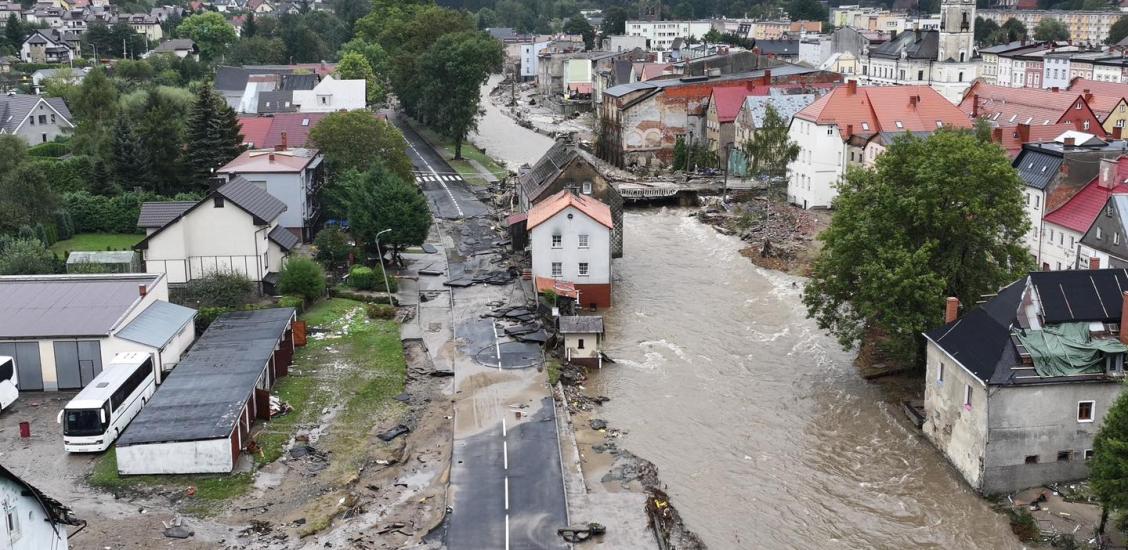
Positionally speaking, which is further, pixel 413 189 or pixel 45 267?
pixel 413 189

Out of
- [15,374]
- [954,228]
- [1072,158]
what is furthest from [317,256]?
[1072,158]

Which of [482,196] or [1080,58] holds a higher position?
[1080,58]

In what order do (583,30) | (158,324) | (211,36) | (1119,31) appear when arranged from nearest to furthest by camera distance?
(158,324) → (211,36) → (1119,31) → (583,30)

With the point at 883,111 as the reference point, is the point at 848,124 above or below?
below

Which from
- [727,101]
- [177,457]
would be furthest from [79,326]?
[727,101]

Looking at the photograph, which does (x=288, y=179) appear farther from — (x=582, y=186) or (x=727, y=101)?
(x=727, y=101)

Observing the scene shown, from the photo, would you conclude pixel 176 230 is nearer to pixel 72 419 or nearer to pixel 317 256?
pixel 317 256

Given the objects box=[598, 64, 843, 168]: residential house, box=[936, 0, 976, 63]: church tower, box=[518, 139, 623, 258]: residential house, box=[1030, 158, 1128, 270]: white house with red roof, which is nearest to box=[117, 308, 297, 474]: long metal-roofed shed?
box=[518, 139, 623, 258]: residential house
